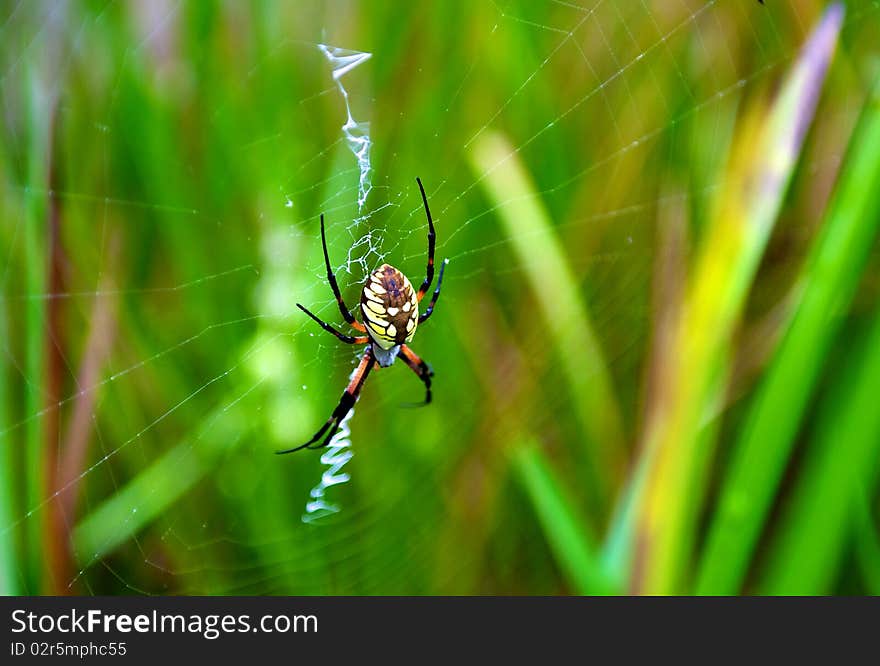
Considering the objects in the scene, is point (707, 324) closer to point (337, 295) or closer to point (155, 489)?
point (337, 295)

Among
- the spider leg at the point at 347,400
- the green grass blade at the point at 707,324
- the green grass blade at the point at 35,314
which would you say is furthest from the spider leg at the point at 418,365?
the green grass blade at the point at 35,314

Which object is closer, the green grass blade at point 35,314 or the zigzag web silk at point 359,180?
the green grass blade at point 35,314

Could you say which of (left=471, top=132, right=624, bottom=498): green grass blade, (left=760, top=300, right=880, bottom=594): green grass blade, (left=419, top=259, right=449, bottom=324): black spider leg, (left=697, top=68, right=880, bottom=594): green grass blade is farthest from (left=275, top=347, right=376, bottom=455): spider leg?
(left=760, top=300, right=880, bottom=594): green grass blade

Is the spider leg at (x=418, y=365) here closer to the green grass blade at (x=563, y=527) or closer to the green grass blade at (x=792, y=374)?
the green grass blade at (x=563, y=527)

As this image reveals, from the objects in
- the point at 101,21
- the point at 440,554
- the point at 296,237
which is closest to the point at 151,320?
the point at 296,237

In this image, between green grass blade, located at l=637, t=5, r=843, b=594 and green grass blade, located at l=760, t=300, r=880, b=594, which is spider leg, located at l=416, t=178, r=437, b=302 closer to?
green grass blade, located at l=637, t=5, r=843, b=594

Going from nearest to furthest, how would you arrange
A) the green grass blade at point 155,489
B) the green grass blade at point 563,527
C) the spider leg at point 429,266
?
the green grass blade at point 563,527 < the green grass blade at point 155,489 < the spider leg at point 429,266
